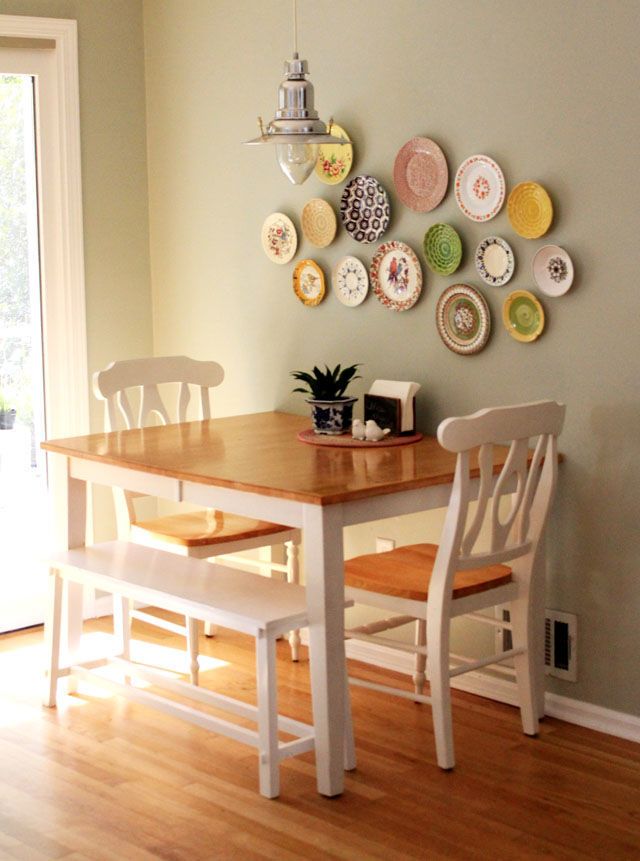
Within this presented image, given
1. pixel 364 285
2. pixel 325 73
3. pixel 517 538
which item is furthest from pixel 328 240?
pixel 517 538

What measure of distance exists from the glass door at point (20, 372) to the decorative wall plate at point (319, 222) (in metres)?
1.02

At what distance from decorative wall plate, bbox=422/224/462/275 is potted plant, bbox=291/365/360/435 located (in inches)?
15.2

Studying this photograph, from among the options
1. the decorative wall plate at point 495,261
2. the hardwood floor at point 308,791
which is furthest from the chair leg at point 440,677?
the decorative wall plate at point 495,261

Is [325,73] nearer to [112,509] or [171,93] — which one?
[171,93]

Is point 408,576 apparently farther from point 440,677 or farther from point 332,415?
point 332,415

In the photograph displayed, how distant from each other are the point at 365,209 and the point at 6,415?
1.49m

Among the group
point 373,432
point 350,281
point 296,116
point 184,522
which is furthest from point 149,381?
point 296,116

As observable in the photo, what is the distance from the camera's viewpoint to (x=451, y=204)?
3516 mm

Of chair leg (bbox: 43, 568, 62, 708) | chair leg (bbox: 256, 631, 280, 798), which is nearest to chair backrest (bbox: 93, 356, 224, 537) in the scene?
chair leg (bbox: 43, 568, 62, 708)

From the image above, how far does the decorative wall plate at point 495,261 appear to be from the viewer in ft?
11.1

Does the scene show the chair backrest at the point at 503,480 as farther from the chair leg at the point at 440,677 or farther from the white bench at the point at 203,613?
the white bench at the point at 203,613

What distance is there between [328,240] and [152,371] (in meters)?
0.70

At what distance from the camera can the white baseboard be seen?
10.7 feet

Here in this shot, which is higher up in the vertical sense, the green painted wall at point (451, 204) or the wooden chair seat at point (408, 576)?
the green painted wall at point (451, 204)
